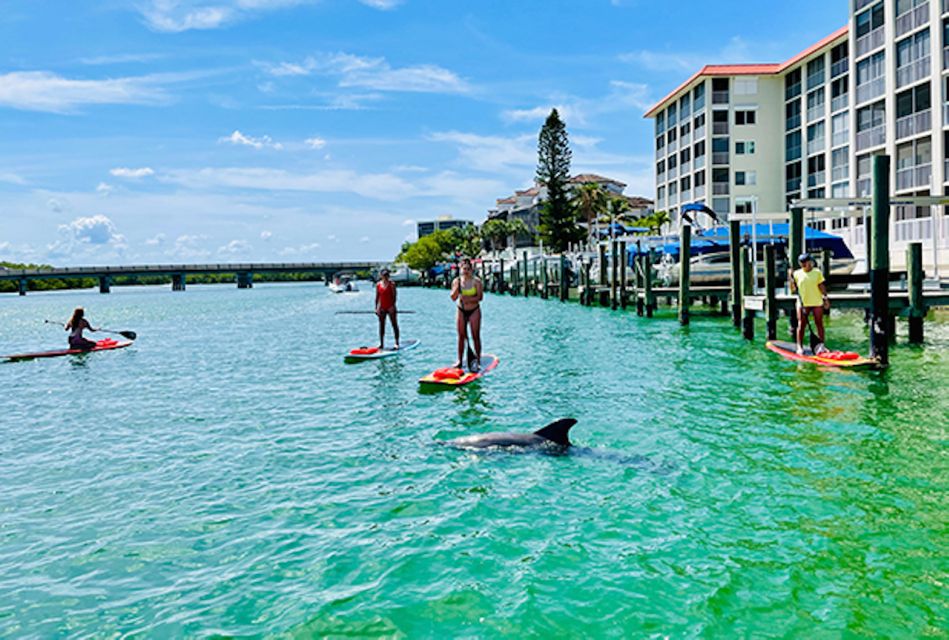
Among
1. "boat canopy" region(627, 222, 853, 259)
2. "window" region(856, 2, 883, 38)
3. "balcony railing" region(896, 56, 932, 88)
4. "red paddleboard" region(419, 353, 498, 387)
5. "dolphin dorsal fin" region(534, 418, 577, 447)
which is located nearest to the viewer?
"dolphin dorsal fin" region(534, 418, 577, 447)

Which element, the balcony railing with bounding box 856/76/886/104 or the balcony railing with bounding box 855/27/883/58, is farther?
the balcony railing with bounding box 855/27/883/58

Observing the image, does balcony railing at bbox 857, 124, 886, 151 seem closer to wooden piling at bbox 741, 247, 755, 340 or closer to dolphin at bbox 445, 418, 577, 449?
wooden piling at bbox 741, 247, 755, 340

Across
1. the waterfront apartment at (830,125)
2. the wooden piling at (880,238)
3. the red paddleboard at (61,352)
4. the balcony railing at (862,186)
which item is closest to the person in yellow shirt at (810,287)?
the wooden piling at (880,238)

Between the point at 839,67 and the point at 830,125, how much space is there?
12.5ft

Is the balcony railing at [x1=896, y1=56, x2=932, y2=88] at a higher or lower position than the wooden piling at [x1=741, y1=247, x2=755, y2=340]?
higher

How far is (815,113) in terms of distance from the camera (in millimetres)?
55688

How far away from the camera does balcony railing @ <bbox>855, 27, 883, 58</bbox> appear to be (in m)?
43.7

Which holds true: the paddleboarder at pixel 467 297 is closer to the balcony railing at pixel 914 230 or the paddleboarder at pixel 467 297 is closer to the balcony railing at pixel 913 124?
the balcony railing at pixel 914 230

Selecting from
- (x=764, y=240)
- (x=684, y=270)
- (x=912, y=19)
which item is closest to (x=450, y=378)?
(x=684, y=270)

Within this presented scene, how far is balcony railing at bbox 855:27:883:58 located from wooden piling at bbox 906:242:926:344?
3163cm

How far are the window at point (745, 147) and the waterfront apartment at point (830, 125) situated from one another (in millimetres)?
80

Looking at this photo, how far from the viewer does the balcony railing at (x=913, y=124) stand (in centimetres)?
3922

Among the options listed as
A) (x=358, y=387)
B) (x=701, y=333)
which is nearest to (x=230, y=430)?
(x=358, y=387)

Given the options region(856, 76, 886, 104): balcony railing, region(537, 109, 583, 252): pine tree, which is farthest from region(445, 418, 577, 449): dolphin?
region(537, 109, 583, 252): pine tree
